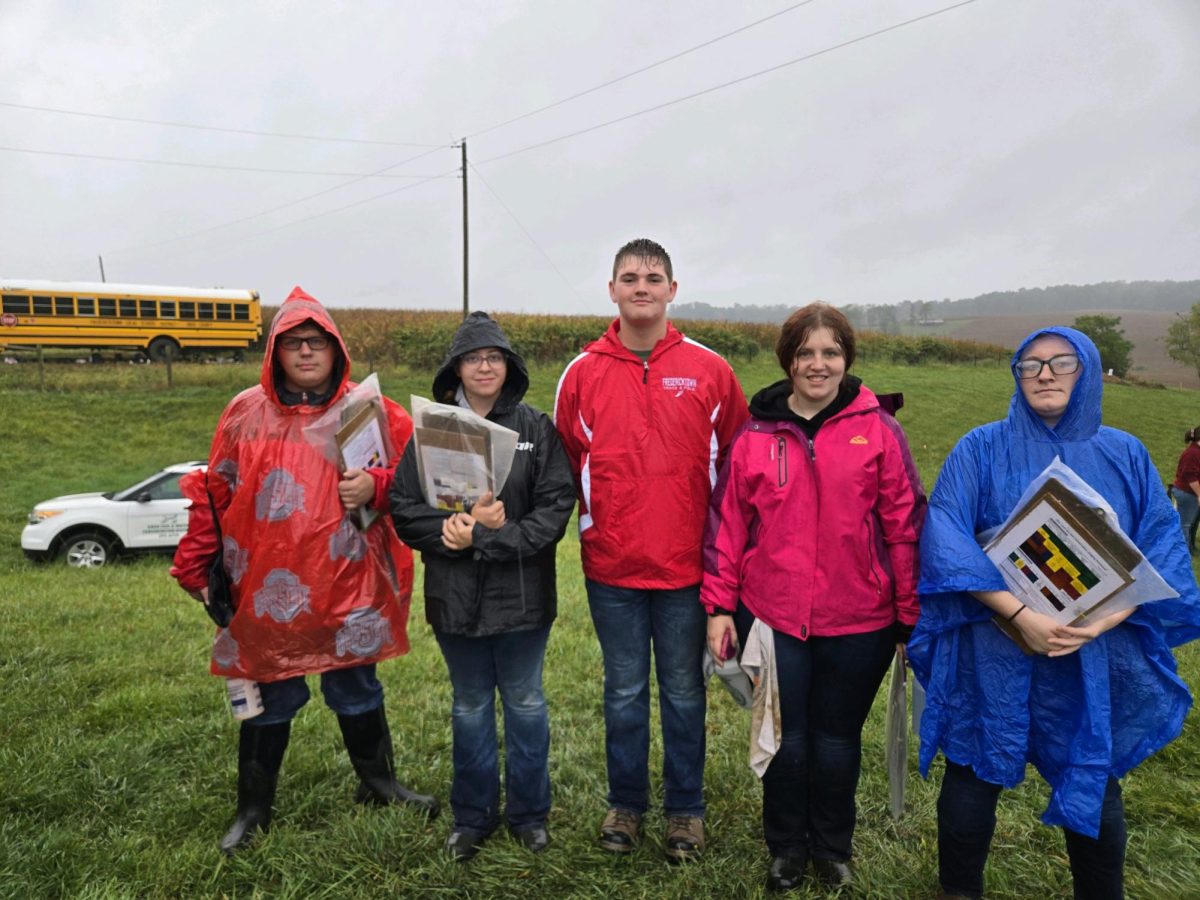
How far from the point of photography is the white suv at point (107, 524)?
8.54 metres

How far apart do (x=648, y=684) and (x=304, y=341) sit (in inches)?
67.0

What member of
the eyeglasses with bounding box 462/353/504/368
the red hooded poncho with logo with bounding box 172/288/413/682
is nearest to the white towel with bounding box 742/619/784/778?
the eyeglasses with bounding box 462/353/504/368

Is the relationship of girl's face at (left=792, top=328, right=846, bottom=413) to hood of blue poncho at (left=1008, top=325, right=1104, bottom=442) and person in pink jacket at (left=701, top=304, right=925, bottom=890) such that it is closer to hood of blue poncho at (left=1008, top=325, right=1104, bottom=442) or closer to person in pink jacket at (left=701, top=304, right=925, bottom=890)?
person in pink jacket at (left=701, top=304, right=925, bottom=890)

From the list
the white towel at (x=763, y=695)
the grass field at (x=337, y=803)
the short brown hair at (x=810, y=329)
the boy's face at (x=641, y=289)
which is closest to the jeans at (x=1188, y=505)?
the grass field at (x=337, y=803)

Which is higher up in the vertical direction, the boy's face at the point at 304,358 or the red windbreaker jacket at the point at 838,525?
the boy's face at the point at 304,358

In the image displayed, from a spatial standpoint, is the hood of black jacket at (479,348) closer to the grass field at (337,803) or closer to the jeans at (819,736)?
the jeans at (819,736)

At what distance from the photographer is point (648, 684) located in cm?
258

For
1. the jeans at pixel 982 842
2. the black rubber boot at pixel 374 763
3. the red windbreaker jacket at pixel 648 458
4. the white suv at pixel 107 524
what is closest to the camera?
the jeans at pixel 982 842

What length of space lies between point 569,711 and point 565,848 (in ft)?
4.37

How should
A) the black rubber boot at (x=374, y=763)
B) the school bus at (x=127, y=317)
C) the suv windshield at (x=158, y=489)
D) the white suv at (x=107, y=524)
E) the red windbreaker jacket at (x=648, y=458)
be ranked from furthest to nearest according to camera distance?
the school bus at (x=127, y=317)
the suv windshield at (x=158, y=489)
the white suv at (x=107, y=524)
the black rubber boot at (x=374, y=763)
the red windbreaker jacket at (x=648, y=458)

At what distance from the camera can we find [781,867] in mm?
2365

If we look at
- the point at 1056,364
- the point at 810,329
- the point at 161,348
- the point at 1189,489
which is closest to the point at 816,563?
the point at 810,329

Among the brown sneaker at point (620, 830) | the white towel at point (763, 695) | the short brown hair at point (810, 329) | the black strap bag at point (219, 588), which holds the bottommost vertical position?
the brown sneaker at point (620, 830)

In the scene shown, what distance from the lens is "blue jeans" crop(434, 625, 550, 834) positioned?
2.52 m
